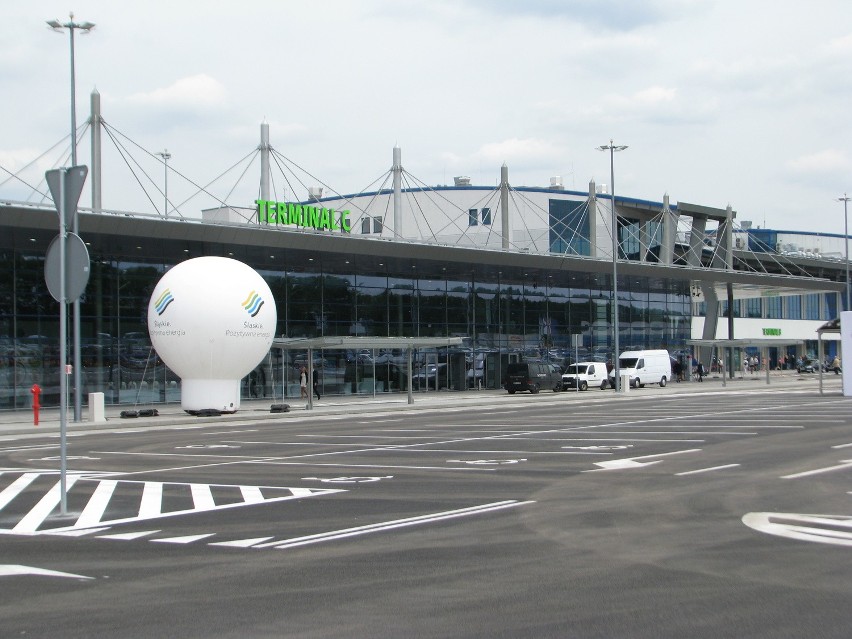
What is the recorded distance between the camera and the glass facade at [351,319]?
37500mm

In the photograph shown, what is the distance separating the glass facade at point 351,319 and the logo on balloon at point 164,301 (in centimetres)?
648

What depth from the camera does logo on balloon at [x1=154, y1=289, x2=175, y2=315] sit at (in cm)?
3158

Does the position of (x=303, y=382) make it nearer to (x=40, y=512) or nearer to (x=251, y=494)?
(x=251, y=494)

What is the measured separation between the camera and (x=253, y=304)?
106 ft

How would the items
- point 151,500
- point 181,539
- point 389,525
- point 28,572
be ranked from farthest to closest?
point 151,500 → point 389,525 → point 181,539 → point 28,572

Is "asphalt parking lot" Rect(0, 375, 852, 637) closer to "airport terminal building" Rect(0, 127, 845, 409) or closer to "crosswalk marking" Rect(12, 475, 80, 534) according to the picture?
"crosswalk marking" Rect(12, 475, 80, 534)

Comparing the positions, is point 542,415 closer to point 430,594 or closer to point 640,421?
point 640,421

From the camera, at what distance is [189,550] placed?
30.6 feet

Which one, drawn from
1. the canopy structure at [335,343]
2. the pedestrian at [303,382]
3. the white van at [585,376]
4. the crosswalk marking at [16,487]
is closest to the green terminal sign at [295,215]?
the canopy structure at [335,343]

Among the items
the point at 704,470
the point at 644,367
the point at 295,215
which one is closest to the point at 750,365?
the point at 644,367

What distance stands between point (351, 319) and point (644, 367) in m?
18.4

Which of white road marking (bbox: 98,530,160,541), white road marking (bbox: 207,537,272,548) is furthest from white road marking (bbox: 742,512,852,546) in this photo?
white road marking (bbox: 98,530,160,541)

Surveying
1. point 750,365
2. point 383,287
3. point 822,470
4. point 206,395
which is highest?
point 383,287

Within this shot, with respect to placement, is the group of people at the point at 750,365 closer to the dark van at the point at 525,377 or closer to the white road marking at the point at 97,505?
Answer: the dark van at the point at 525,377
